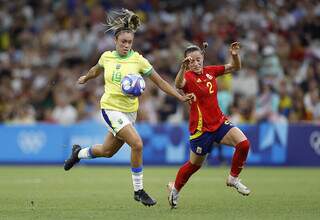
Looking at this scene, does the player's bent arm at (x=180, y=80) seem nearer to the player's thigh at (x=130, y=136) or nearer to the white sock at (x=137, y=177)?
the player's thigh at (x=130, y=136)

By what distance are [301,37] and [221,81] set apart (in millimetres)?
3698

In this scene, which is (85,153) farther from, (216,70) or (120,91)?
(216,70)

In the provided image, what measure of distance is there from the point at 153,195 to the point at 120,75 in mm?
2678

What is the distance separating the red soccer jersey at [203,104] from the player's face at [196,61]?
7 cm

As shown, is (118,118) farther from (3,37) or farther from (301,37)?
(3,37)

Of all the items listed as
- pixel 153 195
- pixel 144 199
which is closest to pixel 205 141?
pixel 144 199

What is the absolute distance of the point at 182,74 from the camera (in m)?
11.2

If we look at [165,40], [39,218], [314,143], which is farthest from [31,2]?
[39,218]

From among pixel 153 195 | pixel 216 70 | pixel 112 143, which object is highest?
pixel 216 70

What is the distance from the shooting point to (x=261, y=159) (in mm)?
21500

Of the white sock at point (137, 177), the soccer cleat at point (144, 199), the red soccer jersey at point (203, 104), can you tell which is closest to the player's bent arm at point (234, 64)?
the red soccer jersey at point (203, 104)

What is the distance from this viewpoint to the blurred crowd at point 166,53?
73.1ft

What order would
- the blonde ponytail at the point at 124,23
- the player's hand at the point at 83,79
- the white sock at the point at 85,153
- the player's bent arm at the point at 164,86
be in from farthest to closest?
the white sock at the point at 85,153
the player's hand at the point at 83,79
the blonde ponytail at the point at 124,23
the player's bent arm at the point at 164,86

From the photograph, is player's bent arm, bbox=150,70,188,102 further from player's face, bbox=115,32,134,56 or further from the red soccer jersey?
player's face, bbox=115,32,134,56
